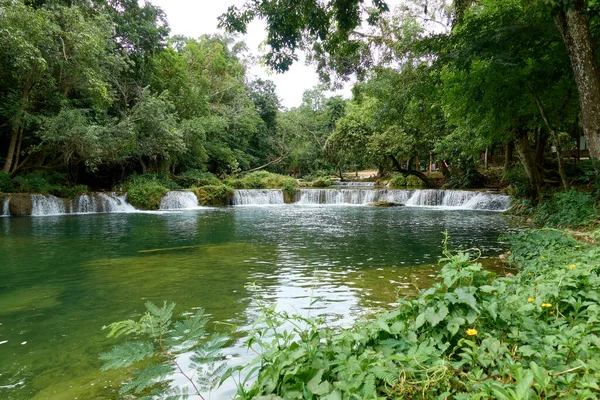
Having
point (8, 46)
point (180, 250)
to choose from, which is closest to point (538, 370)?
point (180, 250)

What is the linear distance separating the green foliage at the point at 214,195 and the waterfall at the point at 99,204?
3.66m

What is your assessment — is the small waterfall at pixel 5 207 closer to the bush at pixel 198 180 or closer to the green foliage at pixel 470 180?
the bush at pixel 198 180

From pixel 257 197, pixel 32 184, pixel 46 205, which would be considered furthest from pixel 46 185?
pixel 257 197

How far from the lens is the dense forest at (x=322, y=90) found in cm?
780

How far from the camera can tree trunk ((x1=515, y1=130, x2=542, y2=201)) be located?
11984 mm

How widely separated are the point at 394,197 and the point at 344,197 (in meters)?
2.88

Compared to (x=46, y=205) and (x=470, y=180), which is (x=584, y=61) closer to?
(x=470, y=180)

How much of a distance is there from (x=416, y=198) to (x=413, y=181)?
4.52m

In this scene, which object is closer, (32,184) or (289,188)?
(32,184)

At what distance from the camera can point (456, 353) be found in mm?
1905

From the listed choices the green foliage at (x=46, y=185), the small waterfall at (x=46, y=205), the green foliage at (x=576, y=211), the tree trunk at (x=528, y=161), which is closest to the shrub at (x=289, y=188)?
the green foliage at (x=46, y=185)

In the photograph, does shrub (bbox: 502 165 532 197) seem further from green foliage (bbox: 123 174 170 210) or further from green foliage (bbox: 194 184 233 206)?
green foliage (bbox: 123 174 170 210)

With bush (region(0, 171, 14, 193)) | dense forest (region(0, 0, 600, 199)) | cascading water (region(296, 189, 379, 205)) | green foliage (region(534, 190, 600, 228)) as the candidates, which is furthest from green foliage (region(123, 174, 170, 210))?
green foliage (region(534, 190, 600, 228))

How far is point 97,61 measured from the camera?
16.5 m
